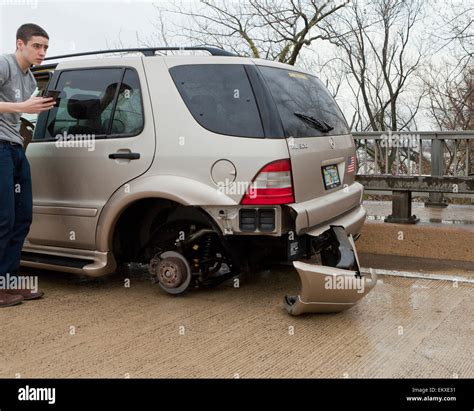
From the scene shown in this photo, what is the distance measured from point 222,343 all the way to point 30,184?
2.11m

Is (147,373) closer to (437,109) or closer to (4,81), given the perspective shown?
(4,81)

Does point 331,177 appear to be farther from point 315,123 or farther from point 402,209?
point 402,209

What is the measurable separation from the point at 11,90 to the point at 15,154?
0.49 meters

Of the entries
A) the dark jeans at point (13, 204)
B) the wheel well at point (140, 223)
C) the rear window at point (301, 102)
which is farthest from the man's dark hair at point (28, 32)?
the rear window at point (301, 102)

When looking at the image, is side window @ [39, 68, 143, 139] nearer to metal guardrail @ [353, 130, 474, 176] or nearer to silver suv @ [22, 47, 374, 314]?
silver suv @ [22, 47, 374, 314]

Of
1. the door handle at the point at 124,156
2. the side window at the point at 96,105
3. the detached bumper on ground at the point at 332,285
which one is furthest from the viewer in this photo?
the side window at the point at 96,105

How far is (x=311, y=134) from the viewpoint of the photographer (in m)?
4.28

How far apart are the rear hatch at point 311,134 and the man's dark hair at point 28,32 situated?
5.73 ft

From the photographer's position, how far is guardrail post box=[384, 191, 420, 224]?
20.3 feet

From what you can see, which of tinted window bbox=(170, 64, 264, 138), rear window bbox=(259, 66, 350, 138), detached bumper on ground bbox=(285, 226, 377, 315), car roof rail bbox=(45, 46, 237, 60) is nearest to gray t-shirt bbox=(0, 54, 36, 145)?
car roof rail bbox=(45, 46, 237, 60)

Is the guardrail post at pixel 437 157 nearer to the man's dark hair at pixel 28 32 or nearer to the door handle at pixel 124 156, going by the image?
the door handle at pixel 124 156

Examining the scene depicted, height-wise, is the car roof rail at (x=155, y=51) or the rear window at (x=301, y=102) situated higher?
the car roof rail at (x=155, y=51)

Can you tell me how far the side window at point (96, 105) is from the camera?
4.38 meters

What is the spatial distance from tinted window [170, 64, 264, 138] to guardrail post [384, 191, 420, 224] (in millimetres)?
2889
